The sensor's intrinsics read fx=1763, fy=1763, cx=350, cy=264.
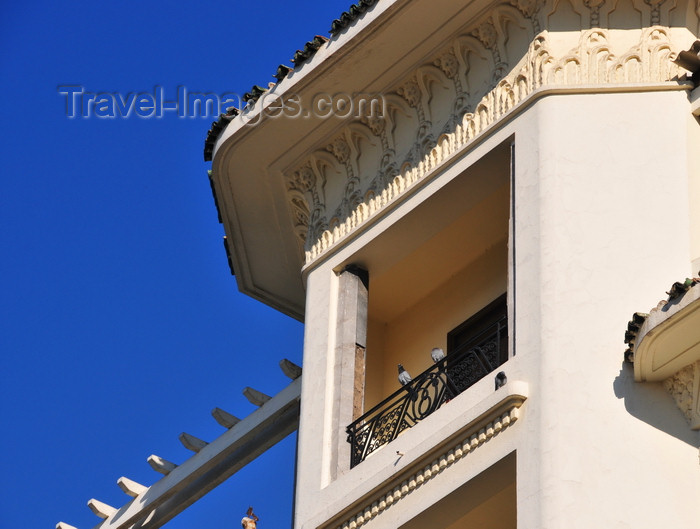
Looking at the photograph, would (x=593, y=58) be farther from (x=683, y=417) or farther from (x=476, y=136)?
(x=683, y=417)

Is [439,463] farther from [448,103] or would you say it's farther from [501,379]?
[448,103]

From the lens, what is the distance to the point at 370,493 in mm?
11578

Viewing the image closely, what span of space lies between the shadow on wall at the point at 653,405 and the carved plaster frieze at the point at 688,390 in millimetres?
31

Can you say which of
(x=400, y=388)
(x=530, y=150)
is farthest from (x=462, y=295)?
(x=530, y=150)

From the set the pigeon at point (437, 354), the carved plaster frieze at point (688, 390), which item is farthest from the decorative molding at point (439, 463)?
the pigeon at point (437, 354)

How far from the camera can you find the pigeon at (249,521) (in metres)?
13.4

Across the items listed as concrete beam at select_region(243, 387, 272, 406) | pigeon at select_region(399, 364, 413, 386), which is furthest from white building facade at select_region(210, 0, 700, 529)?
concrete beam at select_region(243, 387, 272, 406)

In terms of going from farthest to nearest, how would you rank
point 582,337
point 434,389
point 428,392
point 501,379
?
1. point 434,389
2. point 428,392
3. point 501,379
4. point 582,337

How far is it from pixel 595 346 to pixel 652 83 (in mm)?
2249

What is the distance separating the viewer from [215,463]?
15984 mm

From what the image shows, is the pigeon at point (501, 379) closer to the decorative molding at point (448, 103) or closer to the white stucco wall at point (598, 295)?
the white stucco wall at point (598, 295)

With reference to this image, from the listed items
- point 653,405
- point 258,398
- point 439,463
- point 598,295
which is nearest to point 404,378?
point 439,463

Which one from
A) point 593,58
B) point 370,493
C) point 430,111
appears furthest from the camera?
point 430,111

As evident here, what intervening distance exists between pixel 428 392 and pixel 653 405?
2.30m
